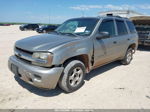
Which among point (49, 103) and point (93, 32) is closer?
point (49, 103)

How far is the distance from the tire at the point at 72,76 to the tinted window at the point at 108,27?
51.1 inches

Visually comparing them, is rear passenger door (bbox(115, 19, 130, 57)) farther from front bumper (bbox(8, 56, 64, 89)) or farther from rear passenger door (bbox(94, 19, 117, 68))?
front bumper (bbox(8, 56, 64, 89))

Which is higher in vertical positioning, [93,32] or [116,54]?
[93,32]

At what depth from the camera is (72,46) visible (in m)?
3.20

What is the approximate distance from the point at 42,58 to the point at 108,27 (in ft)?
8.11

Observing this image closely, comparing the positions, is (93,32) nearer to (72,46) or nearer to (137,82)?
(72,46)

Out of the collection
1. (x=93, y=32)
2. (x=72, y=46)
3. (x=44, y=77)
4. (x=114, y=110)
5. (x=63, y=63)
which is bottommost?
(x=114, y=110)

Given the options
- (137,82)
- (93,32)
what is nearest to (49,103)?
(93,32)

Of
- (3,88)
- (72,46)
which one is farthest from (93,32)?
(3,88)

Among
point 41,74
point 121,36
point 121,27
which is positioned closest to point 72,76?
point 41,74

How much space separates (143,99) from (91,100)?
124 centimetres

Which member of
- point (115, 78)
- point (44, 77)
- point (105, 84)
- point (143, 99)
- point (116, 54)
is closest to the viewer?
point (44, 77)

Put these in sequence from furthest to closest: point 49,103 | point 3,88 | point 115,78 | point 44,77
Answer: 1. point 115,78
2. point 3,88
3. point 49,103
4. point 44,77

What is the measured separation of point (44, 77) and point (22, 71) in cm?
63
